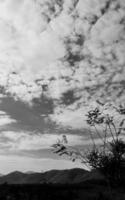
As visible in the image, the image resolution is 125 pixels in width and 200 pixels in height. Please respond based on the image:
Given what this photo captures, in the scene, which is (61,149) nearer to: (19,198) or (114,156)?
(114,156)

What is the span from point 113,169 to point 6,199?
762 inches

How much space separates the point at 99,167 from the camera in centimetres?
2245

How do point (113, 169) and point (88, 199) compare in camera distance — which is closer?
point (113, 169)

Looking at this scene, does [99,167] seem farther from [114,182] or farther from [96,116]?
[96,116]

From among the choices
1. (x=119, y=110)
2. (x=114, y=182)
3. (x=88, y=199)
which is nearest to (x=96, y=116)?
(x=119, y=110)

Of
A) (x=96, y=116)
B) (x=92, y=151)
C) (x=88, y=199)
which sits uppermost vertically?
(x=96, y=116)

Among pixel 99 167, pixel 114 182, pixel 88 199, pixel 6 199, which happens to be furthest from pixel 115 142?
pixel 6 199

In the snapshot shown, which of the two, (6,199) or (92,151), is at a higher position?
(92,151)

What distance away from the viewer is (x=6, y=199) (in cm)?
3453

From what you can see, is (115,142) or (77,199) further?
(77,199)

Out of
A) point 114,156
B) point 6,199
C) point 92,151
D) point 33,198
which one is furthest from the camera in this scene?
point 33,198

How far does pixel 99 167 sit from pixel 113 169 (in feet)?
4.34

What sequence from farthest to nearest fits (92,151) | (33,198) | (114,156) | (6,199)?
(33,198), (6,199), (92,151), (114,156)

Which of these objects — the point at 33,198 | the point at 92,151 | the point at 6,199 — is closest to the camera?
the point at 92,151
